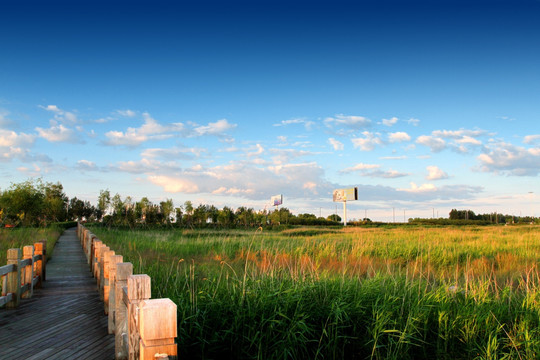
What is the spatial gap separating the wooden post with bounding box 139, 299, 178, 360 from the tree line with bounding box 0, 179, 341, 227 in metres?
32.6

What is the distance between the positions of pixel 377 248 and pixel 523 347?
839 centimetres

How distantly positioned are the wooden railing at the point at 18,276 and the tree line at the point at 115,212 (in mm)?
25443

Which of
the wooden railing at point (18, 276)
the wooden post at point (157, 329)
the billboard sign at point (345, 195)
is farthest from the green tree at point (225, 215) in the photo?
the wooden post at point (157, 329)

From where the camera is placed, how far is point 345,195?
5825cm

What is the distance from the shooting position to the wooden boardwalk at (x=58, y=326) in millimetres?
4184

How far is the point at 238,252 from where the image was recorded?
12383 millimetres

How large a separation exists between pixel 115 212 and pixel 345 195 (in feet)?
102

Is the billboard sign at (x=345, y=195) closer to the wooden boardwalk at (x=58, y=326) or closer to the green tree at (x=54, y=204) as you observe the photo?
the green tree at (x=54, y=204)

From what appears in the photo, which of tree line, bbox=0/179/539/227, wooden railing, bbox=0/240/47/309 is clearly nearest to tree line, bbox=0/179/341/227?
tree line, bbox=0/179/539/227

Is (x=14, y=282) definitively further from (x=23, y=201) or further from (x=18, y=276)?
(x=23, y=201)

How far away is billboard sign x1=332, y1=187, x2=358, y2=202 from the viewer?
5709 cm

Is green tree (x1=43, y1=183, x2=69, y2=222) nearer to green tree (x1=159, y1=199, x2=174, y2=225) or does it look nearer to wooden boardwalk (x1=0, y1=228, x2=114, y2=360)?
green tree (x1=159, y1=199, x2=174, y2=225)

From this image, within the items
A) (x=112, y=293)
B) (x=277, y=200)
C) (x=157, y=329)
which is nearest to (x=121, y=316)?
(x=112, y=293)

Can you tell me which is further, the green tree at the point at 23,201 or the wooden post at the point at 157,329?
the green tree at the point at 23,201
